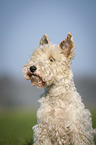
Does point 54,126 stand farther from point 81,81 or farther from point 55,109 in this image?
point 81,81

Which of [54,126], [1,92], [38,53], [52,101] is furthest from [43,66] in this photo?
[1,92]

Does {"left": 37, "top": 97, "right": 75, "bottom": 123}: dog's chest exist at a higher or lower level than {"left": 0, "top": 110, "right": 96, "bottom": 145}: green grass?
lower

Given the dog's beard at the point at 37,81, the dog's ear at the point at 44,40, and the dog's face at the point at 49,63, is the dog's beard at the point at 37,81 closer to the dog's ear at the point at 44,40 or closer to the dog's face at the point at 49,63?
the dog's face at the point at 49,63

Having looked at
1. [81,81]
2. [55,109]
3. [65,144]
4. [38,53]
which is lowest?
[65,144]

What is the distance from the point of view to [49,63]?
611cm

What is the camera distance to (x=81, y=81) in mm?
47344

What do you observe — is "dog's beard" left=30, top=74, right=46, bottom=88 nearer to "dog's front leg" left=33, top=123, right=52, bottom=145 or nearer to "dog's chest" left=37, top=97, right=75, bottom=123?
"dog's chest" left=37, top=97, right=75, bottom=123

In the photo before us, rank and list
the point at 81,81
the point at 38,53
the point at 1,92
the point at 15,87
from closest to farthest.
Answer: the point at 38,53
the point at 81,81
the point at 1,92
the point at 15,87

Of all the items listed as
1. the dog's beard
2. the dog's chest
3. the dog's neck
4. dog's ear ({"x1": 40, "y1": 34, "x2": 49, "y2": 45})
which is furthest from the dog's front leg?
dog's ear ({"x1": 40, "y1": 34, "x2": 49, "y2": 45})

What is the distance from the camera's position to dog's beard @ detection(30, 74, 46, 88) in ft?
19.1

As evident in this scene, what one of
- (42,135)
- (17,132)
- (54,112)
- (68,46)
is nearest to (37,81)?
(54,112)

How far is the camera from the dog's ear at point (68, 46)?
603 centimetres

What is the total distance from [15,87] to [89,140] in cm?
6351

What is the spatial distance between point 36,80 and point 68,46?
1.43 m
